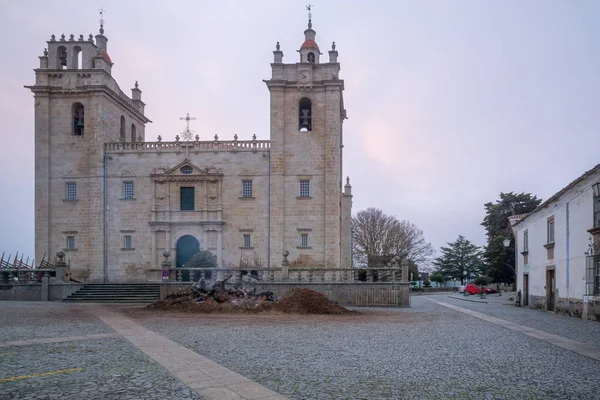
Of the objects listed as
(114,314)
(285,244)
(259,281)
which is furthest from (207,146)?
(114,314)

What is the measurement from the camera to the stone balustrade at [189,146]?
3762cm

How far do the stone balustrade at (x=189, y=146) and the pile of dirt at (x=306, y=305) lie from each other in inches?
723

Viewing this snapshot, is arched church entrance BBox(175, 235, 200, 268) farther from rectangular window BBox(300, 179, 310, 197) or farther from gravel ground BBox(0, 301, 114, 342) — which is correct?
gravel ground BBox(0, 301, 114, 342)

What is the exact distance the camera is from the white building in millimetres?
19078

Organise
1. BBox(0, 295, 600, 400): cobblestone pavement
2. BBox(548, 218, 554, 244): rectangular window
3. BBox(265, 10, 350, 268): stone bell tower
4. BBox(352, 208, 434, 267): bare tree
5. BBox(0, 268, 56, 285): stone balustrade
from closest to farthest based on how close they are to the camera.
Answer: BBox(0, 295, 600, 400): cobblestone pavement
BBox(548, 218, 554, 244): rectangular window
BBox(0, 268, 56, 285): stone balustrade
BBox(265, 10, 350, 268): stone bell tower
BBox(352, 208, 434, 267): bare tree

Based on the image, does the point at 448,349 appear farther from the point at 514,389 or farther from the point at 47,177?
the point at 47,177

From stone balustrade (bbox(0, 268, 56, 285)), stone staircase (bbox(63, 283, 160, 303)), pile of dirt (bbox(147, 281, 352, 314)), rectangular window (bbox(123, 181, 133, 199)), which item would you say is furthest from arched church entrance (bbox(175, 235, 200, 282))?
pile of dirt (bbox(147, 281, 352, 314))

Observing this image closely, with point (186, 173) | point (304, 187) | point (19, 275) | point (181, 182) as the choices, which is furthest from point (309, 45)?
point (19, 275)

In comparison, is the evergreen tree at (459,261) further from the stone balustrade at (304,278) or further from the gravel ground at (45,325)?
the gravel ground at (45,325)

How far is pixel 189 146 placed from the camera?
1497 inches

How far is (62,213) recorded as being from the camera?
38031 millimetres

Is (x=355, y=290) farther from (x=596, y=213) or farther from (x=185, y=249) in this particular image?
(x=185, y=249)

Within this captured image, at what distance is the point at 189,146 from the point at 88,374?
30.9 meters

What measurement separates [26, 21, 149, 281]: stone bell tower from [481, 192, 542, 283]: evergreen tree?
35.9 metres
